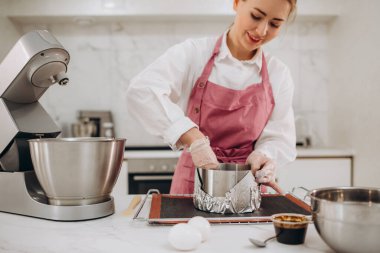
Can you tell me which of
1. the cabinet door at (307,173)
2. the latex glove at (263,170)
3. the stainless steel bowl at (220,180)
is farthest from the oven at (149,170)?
the stainless steel bowl at (220,180)

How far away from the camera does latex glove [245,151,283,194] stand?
1053 mm

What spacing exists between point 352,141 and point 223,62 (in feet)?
5.16

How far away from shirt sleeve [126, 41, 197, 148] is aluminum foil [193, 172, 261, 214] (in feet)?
0.87

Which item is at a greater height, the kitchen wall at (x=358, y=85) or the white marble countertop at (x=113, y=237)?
the kitchen wall at (x=358, y=85)

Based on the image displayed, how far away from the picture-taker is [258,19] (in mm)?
1333

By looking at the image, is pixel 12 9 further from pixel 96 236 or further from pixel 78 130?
pixel 96 236

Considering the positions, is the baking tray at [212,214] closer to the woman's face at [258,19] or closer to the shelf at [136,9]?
the woman's face at [258,19]

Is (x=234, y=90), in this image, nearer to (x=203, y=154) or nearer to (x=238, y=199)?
(x=203, y=154)

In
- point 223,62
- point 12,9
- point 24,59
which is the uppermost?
point 12,9

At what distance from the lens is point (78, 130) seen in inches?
113

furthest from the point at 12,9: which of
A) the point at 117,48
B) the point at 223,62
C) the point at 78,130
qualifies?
the point at 223,62

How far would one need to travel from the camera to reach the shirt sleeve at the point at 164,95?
1222mm

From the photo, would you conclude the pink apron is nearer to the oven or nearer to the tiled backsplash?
the oven

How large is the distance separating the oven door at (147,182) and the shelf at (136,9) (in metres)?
1.16
